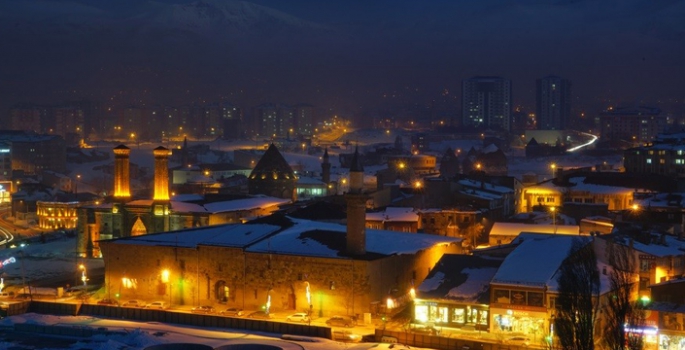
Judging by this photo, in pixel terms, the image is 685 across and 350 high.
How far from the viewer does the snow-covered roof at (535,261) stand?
23.6 metres

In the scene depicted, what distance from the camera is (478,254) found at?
27828 mm

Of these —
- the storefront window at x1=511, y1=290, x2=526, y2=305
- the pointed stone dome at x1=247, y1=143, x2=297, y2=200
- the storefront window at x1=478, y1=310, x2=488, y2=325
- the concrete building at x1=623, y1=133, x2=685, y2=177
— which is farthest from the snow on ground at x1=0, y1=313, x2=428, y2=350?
the concrete building at x1=623, y1=133, x2=685, y2=177

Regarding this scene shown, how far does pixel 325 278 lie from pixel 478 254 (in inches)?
175

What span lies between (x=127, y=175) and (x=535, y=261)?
19.5m

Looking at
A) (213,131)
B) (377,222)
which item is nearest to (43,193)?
(377,222)

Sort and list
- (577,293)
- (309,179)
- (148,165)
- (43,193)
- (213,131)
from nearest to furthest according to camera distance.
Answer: (577,293) → (309,179) → (43,193) → (148,165) → (213,131)

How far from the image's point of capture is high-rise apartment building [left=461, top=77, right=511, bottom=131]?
454 ft

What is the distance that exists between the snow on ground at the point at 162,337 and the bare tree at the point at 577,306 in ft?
16.0

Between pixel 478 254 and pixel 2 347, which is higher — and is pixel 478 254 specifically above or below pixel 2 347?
above

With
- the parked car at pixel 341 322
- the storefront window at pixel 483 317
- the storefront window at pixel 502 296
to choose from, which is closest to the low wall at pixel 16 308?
the parked car at pixel 341 322

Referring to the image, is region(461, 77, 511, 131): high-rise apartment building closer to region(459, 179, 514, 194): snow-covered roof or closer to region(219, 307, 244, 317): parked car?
region(459, 179, 514, 194): snow-covered roof

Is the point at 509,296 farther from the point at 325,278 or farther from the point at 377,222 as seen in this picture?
the point at 377,222

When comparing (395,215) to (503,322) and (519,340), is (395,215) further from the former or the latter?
(519,340)

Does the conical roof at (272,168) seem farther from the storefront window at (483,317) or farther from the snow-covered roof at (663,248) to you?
the storefront window at (483,317)
